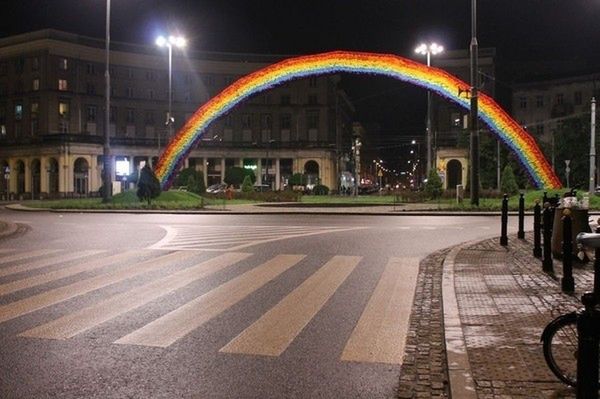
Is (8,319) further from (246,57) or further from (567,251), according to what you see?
(246,57)

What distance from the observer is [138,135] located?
330ft

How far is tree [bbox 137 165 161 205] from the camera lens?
3994cm

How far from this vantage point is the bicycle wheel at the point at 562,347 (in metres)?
5.21

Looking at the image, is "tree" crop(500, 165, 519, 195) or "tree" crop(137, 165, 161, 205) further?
"tree" crop(500, 165, 519, 195)

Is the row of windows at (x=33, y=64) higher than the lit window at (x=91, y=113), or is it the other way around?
the row of windows at (x=33, y=64)

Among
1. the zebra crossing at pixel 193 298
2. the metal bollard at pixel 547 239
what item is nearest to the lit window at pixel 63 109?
the zebra crossing at pixel 193 298

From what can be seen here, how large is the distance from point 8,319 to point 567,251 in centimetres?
694

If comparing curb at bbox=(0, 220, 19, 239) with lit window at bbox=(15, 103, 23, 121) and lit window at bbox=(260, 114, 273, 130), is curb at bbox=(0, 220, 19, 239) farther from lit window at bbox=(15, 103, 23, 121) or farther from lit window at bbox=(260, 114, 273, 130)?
lit window at bbox=(260, 114, 273, 130)

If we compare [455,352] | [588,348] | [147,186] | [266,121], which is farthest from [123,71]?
[588,348]

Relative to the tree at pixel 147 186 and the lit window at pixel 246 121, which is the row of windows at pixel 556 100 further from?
the tree at pixel 147 186

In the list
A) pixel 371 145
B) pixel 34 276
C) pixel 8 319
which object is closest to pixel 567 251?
pixel 8 319

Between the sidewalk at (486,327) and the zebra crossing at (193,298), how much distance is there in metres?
0.28

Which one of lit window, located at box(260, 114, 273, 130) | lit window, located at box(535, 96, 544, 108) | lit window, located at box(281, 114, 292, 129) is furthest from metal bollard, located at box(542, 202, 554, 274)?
lit window, located at box(281, 114, 292, 129)

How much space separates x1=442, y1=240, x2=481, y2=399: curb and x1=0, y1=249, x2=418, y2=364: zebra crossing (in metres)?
0.47
